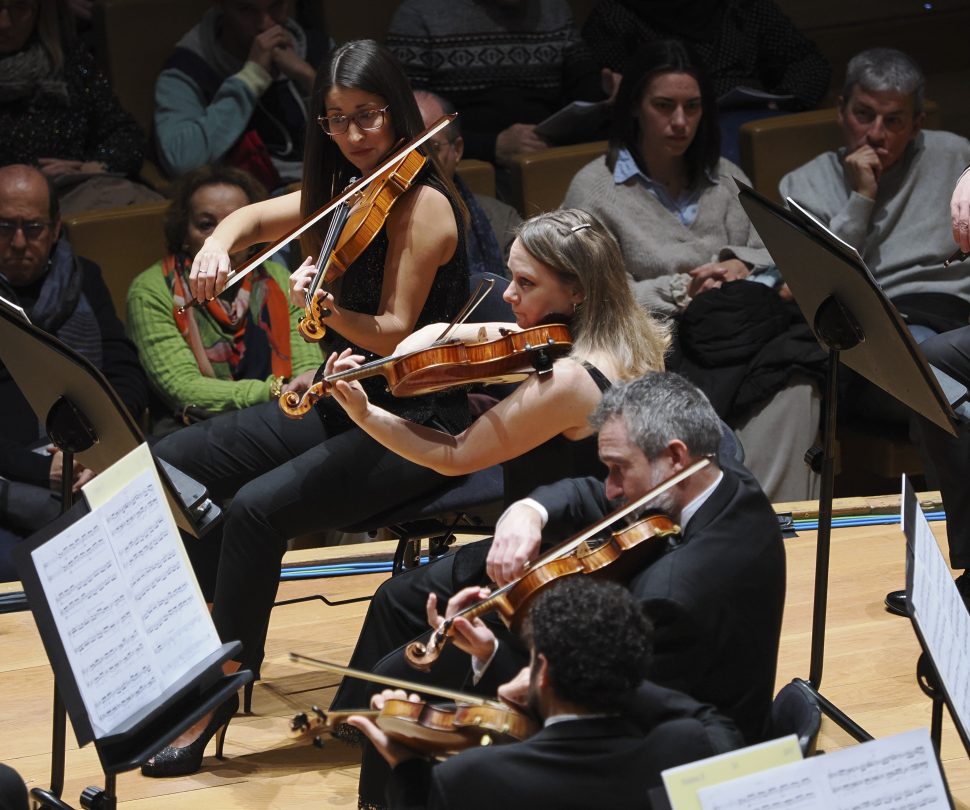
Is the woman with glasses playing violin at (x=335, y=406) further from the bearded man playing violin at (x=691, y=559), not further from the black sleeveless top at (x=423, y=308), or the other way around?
the bearded man playing violin at (x=691, y=559)

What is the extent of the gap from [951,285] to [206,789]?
260 cm

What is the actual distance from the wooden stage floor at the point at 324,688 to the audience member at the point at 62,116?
4.65 ft

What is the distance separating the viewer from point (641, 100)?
166 inches

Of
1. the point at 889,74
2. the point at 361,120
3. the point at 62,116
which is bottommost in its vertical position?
the point at 889,74

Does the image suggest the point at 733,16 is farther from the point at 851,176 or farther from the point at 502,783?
the point at 502,783

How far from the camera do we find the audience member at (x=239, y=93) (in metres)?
4.29

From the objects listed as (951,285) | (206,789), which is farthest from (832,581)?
(206,789)

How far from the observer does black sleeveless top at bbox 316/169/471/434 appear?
2838 millimetres

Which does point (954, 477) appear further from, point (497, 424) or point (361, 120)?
point (361, 120)

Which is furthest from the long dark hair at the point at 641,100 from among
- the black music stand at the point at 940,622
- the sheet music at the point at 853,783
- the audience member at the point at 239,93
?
the sheet music at the point at 853,783

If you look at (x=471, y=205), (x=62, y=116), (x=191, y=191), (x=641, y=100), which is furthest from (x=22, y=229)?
(x=641, y=100)

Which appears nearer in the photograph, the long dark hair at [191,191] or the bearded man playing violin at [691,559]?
the bearded man playing violin at [691,559]

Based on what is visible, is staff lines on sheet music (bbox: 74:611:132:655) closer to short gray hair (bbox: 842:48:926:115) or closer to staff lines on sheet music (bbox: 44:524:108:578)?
staff lines on sheet music (bbox: 44:524:108:578)

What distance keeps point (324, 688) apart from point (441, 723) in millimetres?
1234
